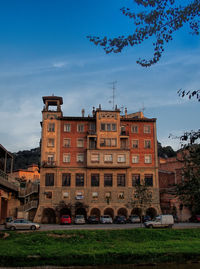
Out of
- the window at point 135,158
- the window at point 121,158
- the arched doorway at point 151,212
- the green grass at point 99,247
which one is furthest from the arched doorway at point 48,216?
the green grass at point 99,247

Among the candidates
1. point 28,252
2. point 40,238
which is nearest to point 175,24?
point 28,252

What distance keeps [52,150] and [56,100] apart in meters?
10.1

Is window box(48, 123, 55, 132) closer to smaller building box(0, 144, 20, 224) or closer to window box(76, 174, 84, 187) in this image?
smaller building box(0, 144, 20, 224)

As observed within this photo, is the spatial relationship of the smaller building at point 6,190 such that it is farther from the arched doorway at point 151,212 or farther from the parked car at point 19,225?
the arched doorway at point 151,212

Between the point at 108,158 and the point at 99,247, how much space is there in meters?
33.9

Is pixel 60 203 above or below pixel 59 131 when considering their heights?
below

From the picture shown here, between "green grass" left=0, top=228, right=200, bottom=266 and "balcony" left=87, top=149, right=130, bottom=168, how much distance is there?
87.7 feet

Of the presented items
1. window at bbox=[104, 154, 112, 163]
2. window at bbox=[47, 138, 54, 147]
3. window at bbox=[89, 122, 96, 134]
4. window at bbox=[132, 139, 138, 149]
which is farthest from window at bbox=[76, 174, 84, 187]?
window at bbox=[132, 139, 138, 149]

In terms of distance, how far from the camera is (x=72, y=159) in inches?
2406

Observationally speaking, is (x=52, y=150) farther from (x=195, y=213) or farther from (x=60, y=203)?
(x=195, y=213)

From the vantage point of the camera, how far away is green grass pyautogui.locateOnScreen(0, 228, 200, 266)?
23906 millimetres

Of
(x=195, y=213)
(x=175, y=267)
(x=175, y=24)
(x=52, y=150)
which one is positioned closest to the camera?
(x=175, y=24)

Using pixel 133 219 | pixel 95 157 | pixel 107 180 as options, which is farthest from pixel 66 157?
pixel 133 219

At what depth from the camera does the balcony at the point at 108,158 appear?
60.2 metres
